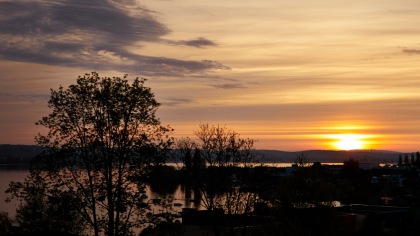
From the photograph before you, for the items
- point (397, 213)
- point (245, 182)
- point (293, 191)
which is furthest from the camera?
point (397, 213)

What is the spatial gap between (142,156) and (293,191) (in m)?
24.6

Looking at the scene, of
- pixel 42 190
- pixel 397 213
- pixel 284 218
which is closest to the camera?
pixel 42 190

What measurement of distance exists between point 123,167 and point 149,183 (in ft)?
5.67

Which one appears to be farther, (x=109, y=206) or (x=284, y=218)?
(x=284, y=218)

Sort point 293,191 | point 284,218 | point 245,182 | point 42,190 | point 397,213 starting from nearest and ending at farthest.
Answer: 1. point 42,190
2. point 245,182
3. point 284,218
4. point 293,191
5. point 397,213

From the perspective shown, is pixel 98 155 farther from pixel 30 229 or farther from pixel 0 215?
pixel 0 215

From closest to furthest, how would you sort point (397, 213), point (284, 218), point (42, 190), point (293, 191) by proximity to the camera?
point (42, 190), point (284, 218), point (293, 191), point (397, 213)

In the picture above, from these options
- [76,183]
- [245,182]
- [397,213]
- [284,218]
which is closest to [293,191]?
[284,218]

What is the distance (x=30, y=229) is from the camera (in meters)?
30.9

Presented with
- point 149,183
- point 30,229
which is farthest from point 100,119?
point 30,229

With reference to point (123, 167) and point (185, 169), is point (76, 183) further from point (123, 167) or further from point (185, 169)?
point (185, 169)

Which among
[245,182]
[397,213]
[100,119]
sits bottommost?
[397,213]

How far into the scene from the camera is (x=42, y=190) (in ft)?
97.2

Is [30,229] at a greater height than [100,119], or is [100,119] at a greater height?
[100,119]
